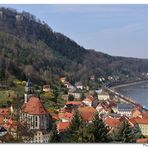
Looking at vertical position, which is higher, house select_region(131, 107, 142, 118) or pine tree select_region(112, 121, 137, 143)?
pine tree select_region(112, 121, 137, 143)

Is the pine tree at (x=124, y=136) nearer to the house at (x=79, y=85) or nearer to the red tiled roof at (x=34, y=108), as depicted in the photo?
the red tiled roof at (x=34, y=108)

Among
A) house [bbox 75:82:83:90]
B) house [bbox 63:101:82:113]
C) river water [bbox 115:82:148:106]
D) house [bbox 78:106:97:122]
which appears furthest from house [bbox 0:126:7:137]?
house [bbox 75:82:83:90]

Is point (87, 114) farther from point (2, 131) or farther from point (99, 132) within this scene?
point (99, 132)

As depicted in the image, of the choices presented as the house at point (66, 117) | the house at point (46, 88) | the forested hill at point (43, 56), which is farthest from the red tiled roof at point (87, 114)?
the forested hill at point (43, 56)

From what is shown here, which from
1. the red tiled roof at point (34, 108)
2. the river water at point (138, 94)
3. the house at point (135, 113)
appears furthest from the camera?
the river water at point (138, 94)

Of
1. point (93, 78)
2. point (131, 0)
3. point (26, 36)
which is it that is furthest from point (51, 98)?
point (26, 36)

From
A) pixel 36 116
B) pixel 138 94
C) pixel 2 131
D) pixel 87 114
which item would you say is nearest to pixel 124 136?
pixel 2 131

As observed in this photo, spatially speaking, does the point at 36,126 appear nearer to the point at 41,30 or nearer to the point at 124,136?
the point at 124,136

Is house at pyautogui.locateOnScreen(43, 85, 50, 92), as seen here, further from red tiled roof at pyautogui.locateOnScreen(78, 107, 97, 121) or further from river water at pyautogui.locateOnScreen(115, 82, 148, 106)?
red tiled roof at pyautogui.locateOnScreen(78, 107, 97, 121)
